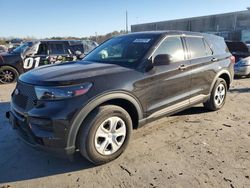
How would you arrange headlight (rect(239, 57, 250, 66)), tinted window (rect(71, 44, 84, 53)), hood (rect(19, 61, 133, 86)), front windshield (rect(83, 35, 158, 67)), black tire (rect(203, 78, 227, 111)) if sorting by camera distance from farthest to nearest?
tinted window (rect(71, 44, 84, 53)) → headlight (rect(239, 57, 250, 66)) → black tire (rect(203, 78, 227, 111)) → front windshield (rect(83, 35, 158, 67)) → hood (rect(19, 61, 133, 86))

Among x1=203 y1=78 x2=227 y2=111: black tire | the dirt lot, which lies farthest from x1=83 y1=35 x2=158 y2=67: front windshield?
x1=203 y1=78 x2=227 y2=111: black tire

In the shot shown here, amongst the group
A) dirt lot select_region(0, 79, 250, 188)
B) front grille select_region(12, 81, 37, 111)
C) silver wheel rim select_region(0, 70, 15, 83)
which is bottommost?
silver wheel rim select_region(0, 70, 15, 83)

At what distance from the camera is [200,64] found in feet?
17.4

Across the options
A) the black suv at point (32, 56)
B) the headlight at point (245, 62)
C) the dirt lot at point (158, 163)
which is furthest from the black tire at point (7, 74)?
the headlight at point (245, 62)

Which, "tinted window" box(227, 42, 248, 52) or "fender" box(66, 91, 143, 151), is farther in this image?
"tinted window" box(227, 42, 248, 52)

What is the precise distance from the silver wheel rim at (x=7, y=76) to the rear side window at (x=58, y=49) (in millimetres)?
1731

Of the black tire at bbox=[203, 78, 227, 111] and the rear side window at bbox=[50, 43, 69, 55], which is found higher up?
the rear side window at bbox=[50, 43, 69, 55]

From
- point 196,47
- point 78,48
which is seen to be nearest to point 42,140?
point 196,47

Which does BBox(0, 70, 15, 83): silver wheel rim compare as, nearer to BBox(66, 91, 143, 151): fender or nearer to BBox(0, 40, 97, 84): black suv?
BBox(0, 40, 97, 84): black suv

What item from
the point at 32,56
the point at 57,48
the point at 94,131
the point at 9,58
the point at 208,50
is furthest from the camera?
the point at 57,48

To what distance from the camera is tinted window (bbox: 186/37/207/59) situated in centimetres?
523

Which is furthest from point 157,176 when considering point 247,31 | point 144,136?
point 247,31

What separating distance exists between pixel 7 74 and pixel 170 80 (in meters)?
7.73

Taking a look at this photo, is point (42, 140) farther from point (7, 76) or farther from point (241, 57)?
point (241, 57)
